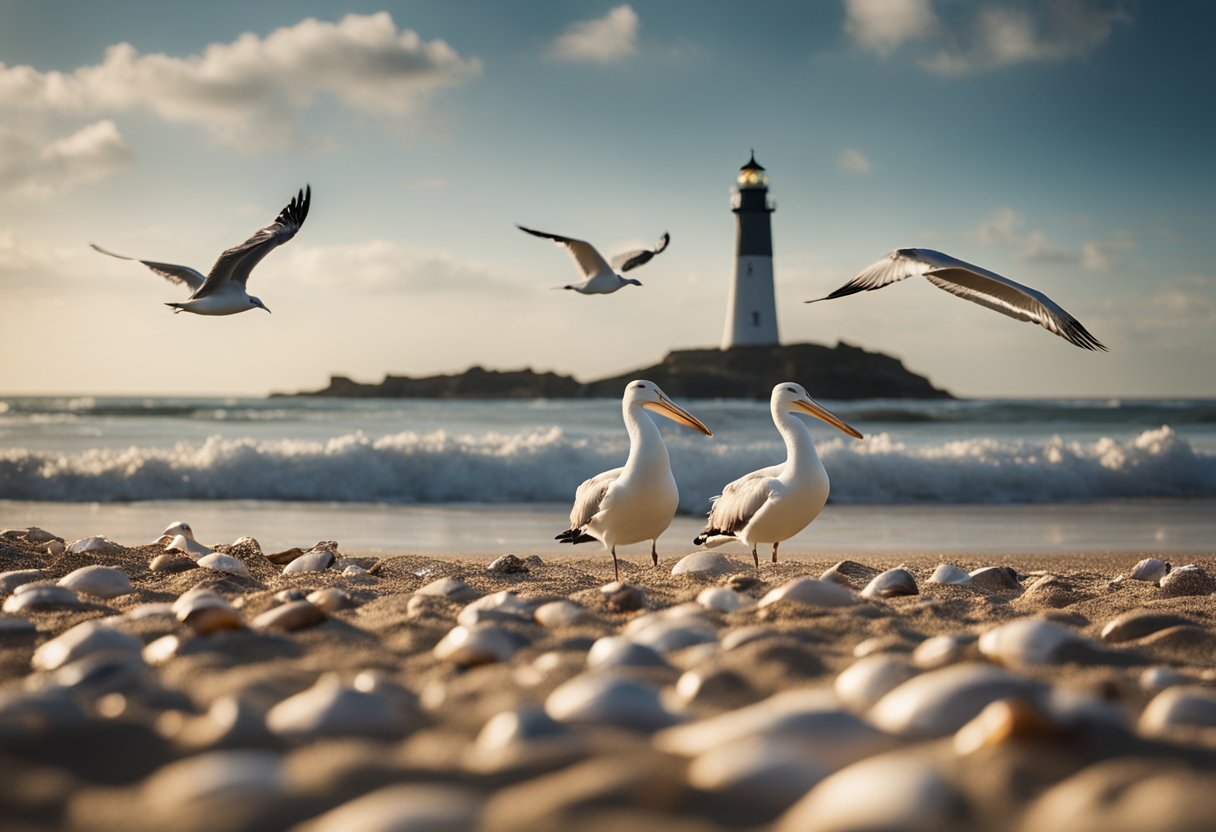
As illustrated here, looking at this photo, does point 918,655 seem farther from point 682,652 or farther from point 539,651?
point 539,651

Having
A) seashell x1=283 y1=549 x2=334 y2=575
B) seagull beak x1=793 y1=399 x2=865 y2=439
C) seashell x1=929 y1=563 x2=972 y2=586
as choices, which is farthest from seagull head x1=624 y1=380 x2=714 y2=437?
seashell x1=283 y1=549 x2=334 y2=575

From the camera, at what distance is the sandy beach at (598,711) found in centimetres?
171

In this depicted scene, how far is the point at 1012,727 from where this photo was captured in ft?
6.54

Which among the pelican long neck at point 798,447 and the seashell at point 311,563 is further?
the pelican long neck at point 798,447

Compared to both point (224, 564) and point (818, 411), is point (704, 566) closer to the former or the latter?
point (818, 411)

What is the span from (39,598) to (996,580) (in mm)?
4014

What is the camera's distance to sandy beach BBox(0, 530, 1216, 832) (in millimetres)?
1708

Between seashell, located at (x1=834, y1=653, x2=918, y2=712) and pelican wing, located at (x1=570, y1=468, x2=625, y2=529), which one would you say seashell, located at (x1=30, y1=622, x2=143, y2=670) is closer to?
seashell, located at (x1=834, y1=653, x2=918, y2=712)

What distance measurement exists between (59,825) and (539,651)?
156 centimetres

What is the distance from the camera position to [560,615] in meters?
3.57

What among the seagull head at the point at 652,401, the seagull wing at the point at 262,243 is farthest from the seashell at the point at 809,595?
the seagull wing at the point at 262,243

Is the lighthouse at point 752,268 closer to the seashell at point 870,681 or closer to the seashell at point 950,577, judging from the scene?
the seashell at point 950,577

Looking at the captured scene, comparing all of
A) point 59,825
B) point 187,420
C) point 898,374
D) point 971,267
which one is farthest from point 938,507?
point 898,374

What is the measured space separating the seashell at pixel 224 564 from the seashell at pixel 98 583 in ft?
2.38
